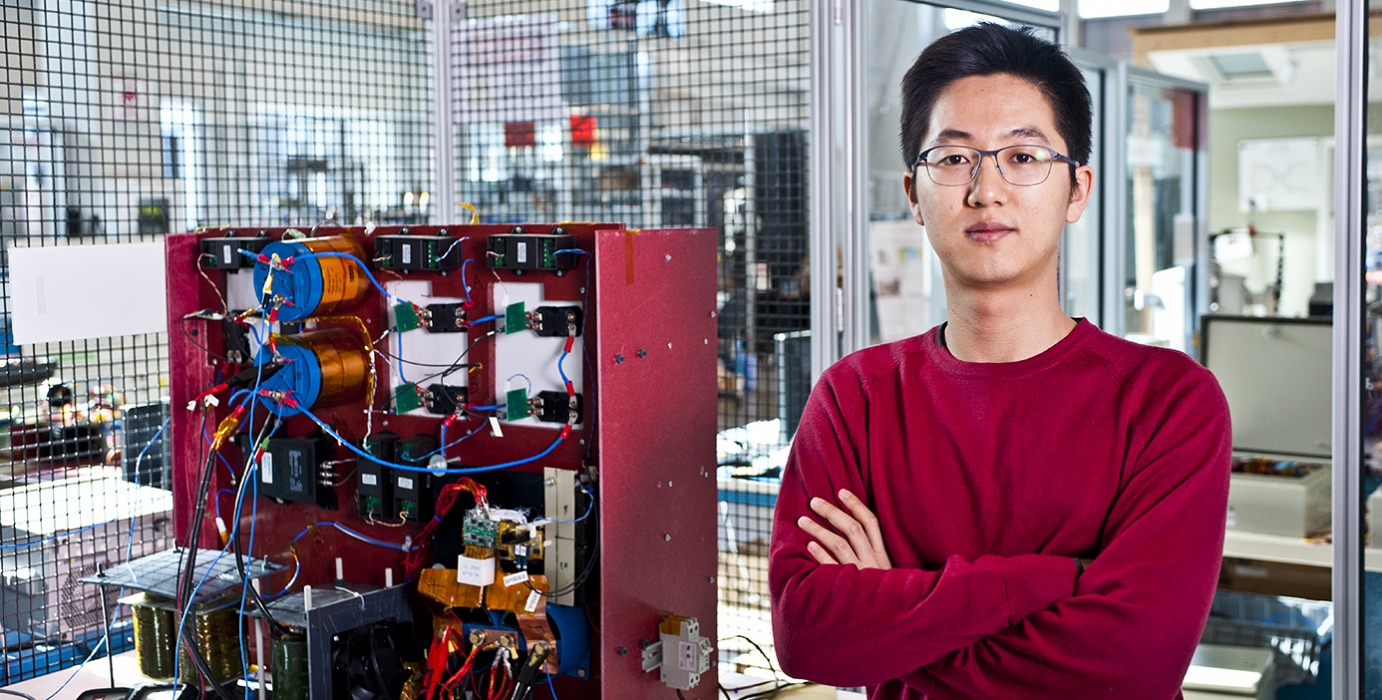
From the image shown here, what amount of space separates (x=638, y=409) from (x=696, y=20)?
4.39 feet

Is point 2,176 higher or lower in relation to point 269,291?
higher

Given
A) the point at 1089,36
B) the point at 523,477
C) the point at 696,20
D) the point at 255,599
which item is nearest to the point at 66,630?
the point at 255,599

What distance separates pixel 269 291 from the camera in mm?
2656

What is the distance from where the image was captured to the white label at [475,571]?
2.47m

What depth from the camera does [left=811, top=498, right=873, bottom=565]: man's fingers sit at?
173 centimetres

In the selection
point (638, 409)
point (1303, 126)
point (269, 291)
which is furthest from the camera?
point (1303, 126)

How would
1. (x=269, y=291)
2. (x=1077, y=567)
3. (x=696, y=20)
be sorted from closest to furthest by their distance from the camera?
(x=1077, y=567)
(x=269, y=291)
(x=696, y=20)

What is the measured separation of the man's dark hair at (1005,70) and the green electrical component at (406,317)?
134 centimetres

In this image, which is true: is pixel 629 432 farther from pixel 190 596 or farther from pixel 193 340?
pixel 193 340

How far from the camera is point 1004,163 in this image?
1673 mm

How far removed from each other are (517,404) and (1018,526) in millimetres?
1194

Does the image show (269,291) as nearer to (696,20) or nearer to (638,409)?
(638,409)

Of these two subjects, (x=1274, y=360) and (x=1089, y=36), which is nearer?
(x=1274, y=360)

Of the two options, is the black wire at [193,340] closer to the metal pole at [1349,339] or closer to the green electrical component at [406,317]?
the green electrical component at [406,317]
